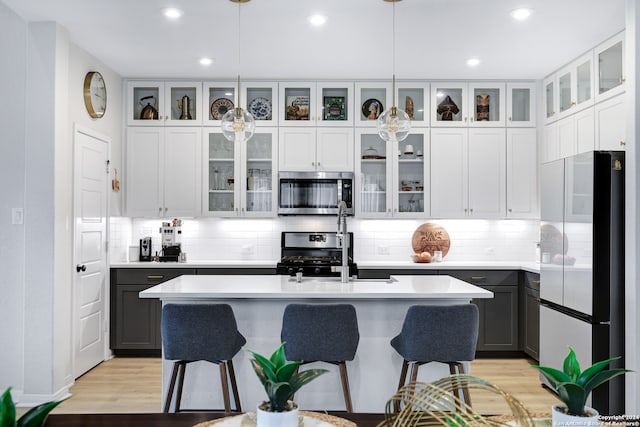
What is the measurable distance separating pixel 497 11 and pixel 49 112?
3.30 meters

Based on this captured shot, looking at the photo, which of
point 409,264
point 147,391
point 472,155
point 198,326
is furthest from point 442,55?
point 147,391

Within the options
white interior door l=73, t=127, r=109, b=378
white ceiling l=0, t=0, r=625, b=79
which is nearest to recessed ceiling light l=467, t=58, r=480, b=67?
white ceiling l=0, t=0, r=625, b=79

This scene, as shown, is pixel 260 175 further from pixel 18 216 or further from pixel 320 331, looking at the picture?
pixel 320 331

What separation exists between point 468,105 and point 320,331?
3.42m

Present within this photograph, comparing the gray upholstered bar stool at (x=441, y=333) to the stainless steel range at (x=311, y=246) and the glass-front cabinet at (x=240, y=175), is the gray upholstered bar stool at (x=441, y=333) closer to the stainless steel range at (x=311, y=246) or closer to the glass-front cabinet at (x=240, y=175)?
the stainless steel range at (x=311, y=246)

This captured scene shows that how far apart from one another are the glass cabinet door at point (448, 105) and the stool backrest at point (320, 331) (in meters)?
3.10

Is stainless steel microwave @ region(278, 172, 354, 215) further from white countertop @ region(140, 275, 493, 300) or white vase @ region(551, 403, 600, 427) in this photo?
white vase @ region(551, 403, 600, 427)

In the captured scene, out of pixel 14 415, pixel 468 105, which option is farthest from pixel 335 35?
pixel 14 415

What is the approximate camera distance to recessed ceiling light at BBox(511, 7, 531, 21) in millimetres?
3552

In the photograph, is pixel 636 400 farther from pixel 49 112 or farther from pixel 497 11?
pixel 49 112

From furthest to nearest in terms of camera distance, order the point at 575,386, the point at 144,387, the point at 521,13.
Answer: the point at 144,387 < the point at 521,13 < the point at 575,386

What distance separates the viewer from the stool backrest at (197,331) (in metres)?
2.75

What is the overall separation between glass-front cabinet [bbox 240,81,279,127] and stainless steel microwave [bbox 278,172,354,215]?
1.96 ft

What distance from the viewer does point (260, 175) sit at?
5.32 meters
